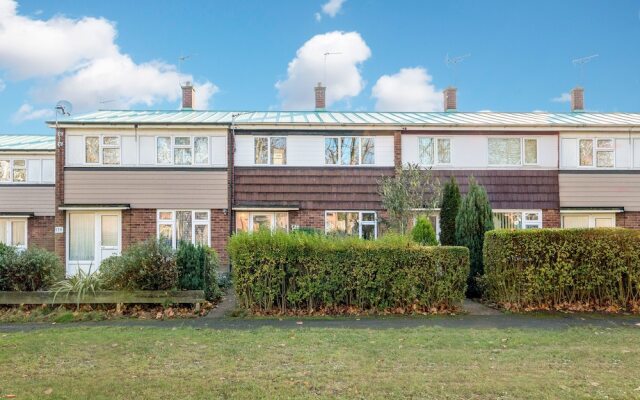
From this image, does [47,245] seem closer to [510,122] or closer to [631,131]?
[510,122]

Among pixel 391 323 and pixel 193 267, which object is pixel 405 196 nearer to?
pixel 391 323

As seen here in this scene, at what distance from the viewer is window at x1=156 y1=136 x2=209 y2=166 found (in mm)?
16281

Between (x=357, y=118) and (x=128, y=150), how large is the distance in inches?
331

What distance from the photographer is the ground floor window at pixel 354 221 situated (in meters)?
16.4

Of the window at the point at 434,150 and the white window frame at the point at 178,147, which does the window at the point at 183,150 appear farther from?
the window at the point at 434,150

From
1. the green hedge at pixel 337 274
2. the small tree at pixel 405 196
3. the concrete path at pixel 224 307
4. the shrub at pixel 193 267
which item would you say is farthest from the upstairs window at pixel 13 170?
the green hedge at pixel 337 274

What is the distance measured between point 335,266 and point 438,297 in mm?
2039

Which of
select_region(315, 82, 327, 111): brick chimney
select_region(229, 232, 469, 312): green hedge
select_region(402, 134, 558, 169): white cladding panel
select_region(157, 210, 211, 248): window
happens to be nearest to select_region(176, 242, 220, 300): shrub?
→ select_region(229, 232, 469, 312): green hedge

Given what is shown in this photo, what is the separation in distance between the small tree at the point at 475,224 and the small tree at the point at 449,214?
63 cm

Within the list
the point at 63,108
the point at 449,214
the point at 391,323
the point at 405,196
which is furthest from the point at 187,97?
the point at 391,323

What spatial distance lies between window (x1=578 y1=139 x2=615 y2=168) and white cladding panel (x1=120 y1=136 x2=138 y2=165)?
15.7 meters

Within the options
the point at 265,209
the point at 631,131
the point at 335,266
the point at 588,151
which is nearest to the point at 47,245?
the point at 265,209

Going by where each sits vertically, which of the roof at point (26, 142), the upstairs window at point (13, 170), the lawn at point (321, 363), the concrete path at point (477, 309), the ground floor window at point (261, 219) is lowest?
the concrete path at point (477, 309)

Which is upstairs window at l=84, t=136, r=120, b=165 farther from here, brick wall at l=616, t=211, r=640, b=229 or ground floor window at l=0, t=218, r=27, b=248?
brick wall at l=616, t=211, r=640, b=229
